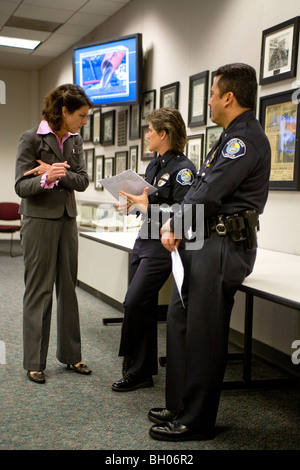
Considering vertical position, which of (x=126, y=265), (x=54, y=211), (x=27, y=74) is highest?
(x=27, y=74)

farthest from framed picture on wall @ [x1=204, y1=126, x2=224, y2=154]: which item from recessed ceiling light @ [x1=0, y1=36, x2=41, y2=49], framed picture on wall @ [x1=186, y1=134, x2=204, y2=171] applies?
recessed ceiling light @ [x1=0, y1=36, x2=41, y2=49]

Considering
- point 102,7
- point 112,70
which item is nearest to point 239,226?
point 112,70

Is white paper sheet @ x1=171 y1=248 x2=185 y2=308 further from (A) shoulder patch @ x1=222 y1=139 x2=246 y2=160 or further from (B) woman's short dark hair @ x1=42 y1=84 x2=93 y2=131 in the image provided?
(B) woman's short dark hair @ x1=42 y1=84 x2=93 y2=131

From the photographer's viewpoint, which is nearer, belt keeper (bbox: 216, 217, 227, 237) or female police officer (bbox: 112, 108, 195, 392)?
belt keeper (bbox: 216, 217, 227, 237)

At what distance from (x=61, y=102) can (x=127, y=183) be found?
0.51m

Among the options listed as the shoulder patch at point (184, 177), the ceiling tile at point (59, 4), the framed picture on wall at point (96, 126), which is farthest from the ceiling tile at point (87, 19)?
the shoulder patch at point (184, 177)

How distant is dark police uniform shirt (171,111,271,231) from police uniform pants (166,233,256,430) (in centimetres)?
14

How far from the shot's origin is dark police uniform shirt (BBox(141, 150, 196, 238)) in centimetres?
233

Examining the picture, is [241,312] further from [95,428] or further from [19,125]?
[19,125]

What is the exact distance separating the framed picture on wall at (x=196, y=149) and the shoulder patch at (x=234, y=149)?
2008 mm
